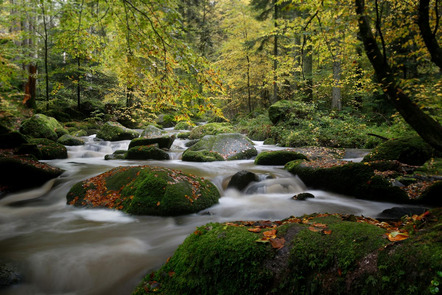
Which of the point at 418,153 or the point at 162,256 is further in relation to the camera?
the point at 418,153

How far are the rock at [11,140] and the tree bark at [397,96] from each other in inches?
413

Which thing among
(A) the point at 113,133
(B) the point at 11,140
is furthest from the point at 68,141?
(B) the point at 11,140

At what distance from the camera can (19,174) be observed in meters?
6.89

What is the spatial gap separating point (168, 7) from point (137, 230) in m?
3.72

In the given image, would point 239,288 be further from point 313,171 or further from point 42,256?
point 313,171

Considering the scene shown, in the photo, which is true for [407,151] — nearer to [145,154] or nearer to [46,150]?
[145,154]

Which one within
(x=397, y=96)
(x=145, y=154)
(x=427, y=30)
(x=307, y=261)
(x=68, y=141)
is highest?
(x=427, y=30)

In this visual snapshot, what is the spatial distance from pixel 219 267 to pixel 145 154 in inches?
377

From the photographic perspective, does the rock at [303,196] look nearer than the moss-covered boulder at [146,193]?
No

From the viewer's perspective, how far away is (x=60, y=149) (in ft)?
36.0

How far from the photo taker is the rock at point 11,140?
8.48 meters

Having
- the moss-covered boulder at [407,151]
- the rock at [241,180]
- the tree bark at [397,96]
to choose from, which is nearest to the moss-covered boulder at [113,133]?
the rock at [241,180]

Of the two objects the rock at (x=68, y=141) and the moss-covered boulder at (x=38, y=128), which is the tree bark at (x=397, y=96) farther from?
the moss-covered boulder at (x=38, y=128)

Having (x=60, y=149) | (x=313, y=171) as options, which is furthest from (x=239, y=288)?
(x=60, y=149)
